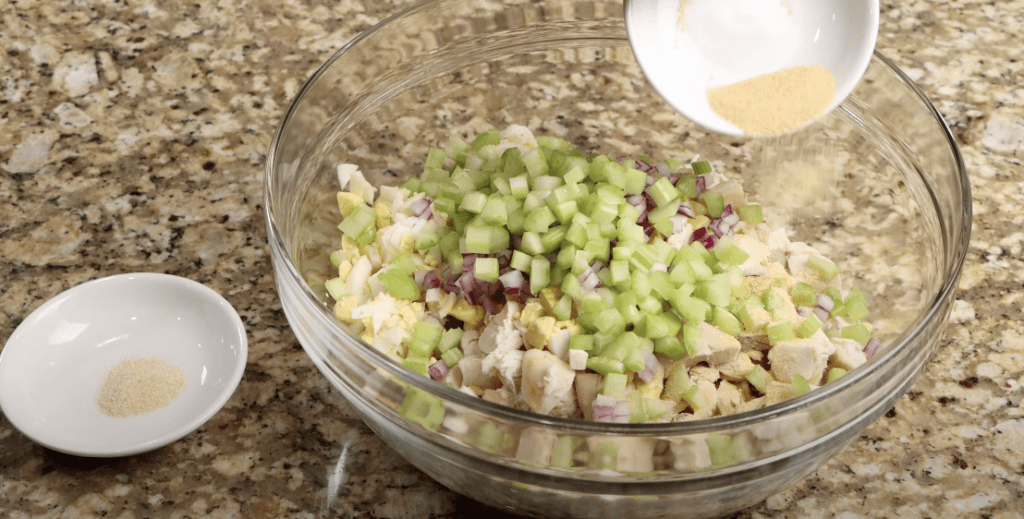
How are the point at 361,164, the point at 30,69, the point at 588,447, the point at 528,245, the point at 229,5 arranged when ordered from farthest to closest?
1. the point at 229,5
2. the point at 30,69
3. the point at 361,164
4. the point at 528,245
5. the point at 588,447

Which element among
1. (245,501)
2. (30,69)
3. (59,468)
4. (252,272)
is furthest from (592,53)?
(30,69)

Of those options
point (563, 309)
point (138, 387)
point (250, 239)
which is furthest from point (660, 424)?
point (250, 239)

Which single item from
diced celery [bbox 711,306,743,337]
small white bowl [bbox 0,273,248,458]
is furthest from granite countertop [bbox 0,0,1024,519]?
diced celery [bbox 711,306,743,337]

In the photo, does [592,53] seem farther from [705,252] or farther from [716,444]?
[716,444]

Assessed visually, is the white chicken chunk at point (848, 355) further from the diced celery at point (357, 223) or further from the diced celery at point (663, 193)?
the diced celery at point (357, 223)

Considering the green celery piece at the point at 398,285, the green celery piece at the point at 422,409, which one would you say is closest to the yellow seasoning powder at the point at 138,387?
the green celery piece at the point at 398,285
